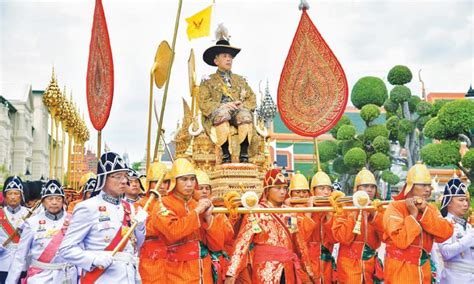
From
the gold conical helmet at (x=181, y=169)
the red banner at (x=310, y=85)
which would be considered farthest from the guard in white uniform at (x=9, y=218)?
the red banner at (x=310, y=85)

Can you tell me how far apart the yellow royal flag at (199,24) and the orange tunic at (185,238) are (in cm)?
751

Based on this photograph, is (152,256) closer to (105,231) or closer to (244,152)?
(105,231)

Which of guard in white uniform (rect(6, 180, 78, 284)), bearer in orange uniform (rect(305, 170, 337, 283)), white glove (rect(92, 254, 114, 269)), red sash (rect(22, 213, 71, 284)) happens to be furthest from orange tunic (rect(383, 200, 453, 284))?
red sash (rect(22, 213, 71, 284))

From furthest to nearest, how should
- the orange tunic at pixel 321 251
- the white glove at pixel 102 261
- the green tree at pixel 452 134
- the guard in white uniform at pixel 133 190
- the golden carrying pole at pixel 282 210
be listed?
the green tree at pixel 452 134 → the guard in white uniform at pixel 133 190 → the orange tunic at pixel 321 251 → the golden carrying pole at pixel 282 210 → the white glove at pixel 102 261

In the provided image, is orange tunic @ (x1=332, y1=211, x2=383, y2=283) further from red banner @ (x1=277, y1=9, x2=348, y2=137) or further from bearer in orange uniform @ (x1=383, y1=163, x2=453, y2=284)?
red banner @ (x1=277, y1=9, x2=348, y2=137)

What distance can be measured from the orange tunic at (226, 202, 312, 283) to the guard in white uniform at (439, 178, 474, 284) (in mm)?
1674

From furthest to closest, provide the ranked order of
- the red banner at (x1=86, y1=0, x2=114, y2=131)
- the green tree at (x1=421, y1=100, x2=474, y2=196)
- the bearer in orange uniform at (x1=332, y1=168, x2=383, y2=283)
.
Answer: the green tree at (x1=421, y1=100, x2=474, y2=196) → the red banner at (x1=86, y1=0, x2=114, y2=131) → the bearer in orange uniform at (x1=332, y1=168, x2=383, y2=283)

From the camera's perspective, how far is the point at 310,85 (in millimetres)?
10961

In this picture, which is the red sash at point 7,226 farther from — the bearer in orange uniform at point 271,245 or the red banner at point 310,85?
the red banner at point 310,85

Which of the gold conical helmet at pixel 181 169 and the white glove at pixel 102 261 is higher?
the gold conical helmet at pixel 181 169

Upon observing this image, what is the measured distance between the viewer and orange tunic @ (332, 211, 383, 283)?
24.7ft

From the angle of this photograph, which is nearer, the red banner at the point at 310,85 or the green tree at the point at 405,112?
the red banner at the point at 310,85

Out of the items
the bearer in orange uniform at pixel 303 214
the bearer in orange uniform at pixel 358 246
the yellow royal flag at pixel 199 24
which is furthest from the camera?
the yellow royal flag at pixel 199 24

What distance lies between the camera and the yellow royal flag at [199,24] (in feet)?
44.2
